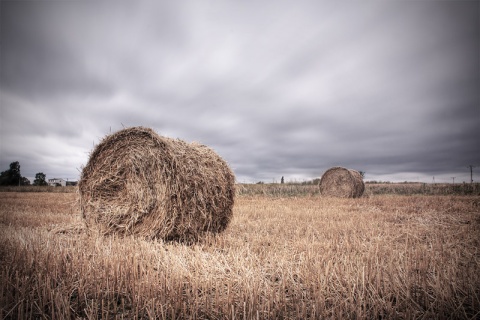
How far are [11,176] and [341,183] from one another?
5688 centimetres

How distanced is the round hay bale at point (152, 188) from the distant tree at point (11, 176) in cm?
5424

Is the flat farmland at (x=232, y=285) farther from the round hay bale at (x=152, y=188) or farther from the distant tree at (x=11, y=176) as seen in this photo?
the distant tree at (x=11, y=176)

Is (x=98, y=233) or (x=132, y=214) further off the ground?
(x=132, y=214)

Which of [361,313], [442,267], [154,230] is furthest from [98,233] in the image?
[442,267]

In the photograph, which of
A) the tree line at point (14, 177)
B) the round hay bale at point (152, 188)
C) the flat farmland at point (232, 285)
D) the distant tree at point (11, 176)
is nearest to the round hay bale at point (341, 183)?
the flat farmland at point (232, 285)

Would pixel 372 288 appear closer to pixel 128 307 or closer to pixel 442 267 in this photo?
pixel 442 267

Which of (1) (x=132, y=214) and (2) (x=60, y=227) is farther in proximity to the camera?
(2) (x=60, y=227)

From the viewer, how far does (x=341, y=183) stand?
17.0 meters

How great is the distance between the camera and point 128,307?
2463 mm

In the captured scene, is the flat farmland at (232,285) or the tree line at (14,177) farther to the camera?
the tree line at (14,177)

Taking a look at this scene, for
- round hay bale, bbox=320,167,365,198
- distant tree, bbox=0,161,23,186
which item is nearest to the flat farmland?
round hay bale, bbox=320,167,365,198

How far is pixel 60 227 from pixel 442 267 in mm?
7554

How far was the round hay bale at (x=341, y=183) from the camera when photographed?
16.4 m

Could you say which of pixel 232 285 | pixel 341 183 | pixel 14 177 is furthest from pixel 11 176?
pixel 232 285
